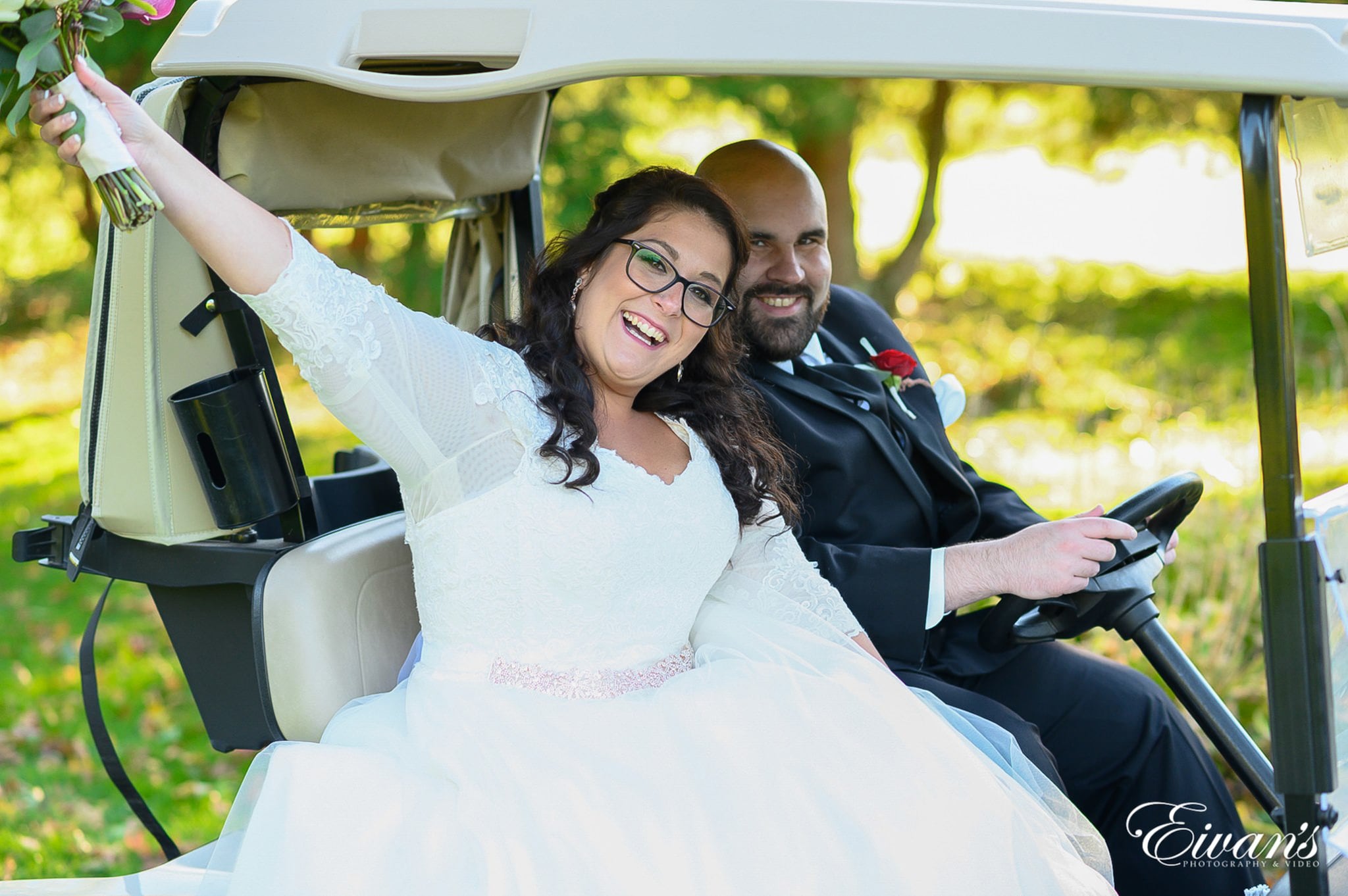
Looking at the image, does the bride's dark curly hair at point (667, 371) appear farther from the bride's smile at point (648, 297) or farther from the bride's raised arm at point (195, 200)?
the bride's raised arm at point (195, 200)

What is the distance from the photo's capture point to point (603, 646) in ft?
6.10

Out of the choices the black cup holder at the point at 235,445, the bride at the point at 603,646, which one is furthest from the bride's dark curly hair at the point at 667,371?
the black cup holder at the point at 235,445

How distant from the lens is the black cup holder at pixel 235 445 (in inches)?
72.9

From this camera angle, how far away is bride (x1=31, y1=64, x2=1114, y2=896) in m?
1.51

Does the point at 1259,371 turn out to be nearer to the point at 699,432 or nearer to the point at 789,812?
the point at 789,812

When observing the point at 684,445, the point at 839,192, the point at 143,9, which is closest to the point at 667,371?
the point at 684,445

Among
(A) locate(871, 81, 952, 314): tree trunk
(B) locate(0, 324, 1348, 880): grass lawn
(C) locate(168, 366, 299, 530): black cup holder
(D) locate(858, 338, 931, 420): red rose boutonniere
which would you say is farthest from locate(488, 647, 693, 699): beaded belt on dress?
(A) locate(871, 81, 952, 314): tree trunk

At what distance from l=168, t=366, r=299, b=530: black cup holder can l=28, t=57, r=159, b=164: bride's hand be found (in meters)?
0.48

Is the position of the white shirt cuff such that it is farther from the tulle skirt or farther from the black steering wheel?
the tulle skirt

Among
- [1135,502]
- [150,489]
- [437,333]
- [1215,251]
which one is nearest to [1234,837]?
[1135,502]

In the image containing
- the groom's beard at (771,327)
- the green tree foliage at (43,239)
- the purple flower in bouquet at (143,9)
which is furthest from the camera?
the green tree foliage at (43,239)

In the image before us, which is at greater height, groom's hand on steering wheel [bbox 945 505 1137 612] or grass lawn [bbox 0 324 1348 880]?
groom's hand on steering wheel [bbox 945 505 1137 612]

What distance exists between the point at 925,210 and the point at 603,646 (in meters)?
8.01
